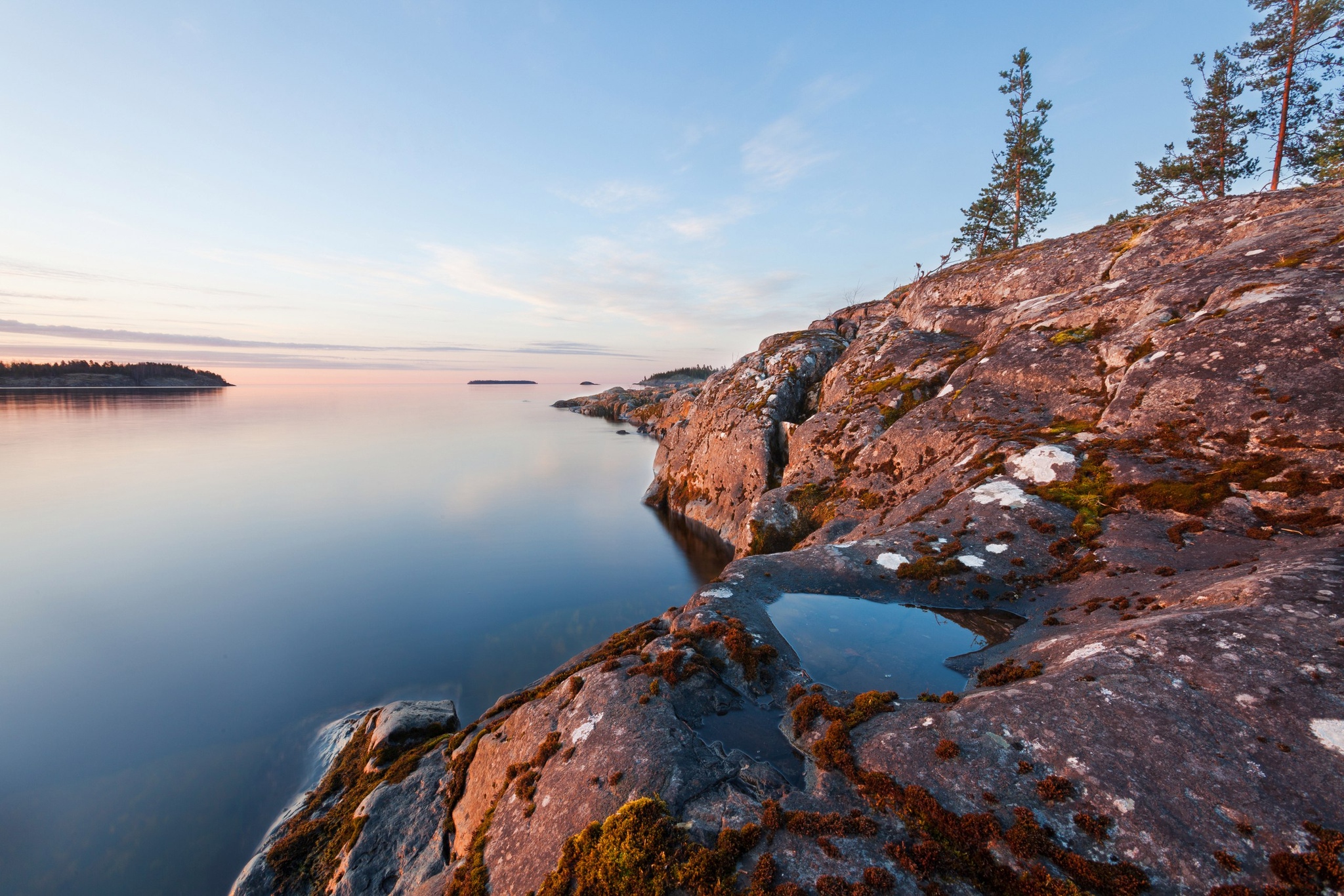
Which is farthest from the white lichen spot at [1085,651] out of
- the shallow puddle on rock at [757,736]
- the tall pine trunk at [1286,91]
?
the tall pine trunk at [1286,91]

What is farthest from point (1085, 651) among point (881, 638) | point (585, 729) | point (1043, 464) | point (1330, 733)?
point (1043, 464)

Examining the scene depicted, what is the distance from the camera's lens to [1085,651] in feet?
33.4

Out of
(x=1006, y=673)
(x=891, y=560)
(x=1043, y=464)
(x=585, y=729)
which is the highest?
(x=1043, y=464)

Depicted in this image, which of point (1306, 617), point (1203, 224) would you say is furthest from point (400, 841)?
point (1203, 224)

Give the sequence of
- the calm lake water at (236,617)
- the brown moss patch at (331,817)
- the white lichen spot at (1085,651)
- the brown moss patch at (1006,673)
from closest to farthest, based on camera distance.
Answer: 1. the white lichen spot at (1085,651)
2. the brown moss patch at (1006,673)
3. the brown moss patch at (331,817)
4. the calm lake water at (236,617)

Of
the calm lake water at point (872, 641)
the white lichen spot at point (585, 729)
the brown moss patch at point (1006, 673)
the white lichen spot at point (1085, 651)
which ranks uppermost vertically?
the white lichen spot at point (1085, 651)

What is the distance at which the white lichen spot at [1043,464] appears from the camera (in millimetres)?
18500

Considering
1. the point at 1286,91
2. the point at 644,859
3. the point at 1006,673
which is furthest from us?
the point at 1286,91

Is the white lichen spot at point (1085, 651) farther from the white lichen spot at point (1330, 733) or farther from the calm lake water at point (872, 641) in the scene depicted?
the white lichen spot at point (1330, 733)

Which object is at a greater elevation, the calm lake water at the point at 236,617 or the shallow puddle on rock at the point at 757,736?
the shallow puddle on rock at the point at 757,736

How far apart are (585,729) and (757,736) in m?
3.76

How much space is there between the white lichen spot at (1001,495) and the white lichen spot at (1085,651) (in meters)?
8.75

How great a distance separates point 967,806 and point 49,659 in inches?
1556

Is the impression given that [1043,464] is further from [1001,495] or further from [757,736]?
[757,736]
